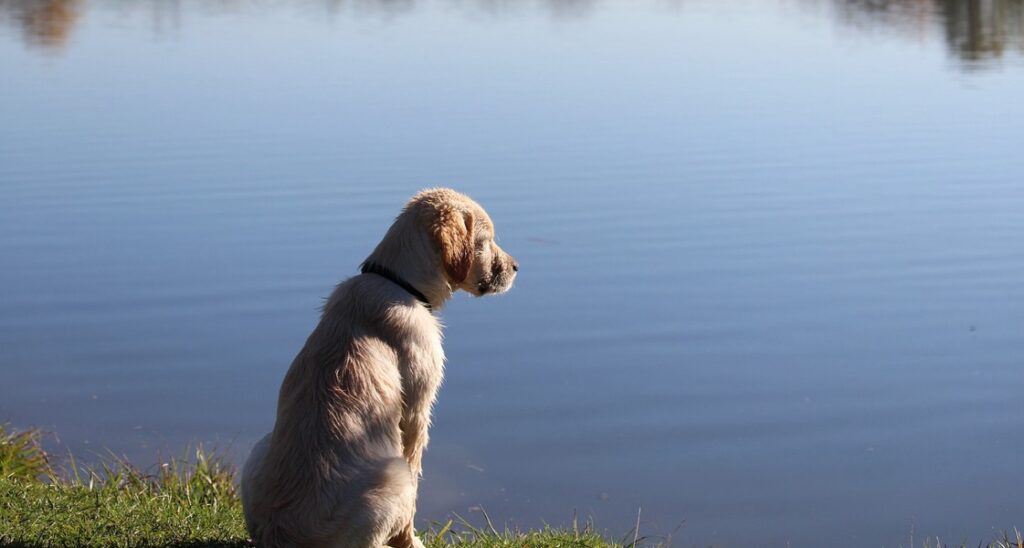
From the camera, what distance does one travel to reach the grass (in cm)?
637

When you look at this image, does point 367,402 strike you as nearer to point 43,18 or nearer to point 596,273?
point 596,273

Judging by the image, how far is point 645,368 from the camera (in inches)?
439

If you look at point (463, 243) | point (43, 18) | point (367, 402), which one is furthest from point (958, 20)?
point (367, 402)

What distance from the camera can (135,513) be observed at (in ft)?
21.9

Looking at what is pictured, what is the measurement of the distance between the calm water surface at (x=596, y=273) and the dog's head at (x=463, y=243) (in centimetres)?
270

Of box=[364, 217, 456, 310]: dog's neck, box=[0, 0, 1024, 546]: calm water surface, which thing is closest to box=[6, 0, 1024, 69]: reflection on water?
box=[0, 0, 1024, 546]: calm water surface

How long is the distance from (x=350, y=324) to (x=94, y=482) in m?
2.95

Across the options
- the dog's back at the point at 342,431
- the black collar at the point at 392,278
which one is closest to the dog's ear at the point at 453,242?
the black collar at the point at 392,278

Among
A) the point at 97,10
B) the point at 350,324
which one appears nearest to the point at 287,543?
the point at 350,324

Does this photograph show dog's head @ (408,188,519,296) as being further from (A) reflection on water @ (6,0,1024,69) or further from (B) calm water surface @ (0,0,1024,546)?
(A) reflection on water @ (6,0,1024,69)

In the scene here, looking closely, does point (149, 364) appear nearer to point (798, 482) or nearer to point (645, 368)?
point (645, 368)

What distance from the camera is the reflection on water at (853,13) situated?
3466 centimetres

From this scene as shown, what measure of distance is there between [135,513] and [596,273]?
7.50 metres

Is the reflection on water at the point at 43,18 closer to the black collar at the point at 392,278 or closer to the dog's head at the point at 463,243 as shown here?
the dog's head at the point at 463,243
